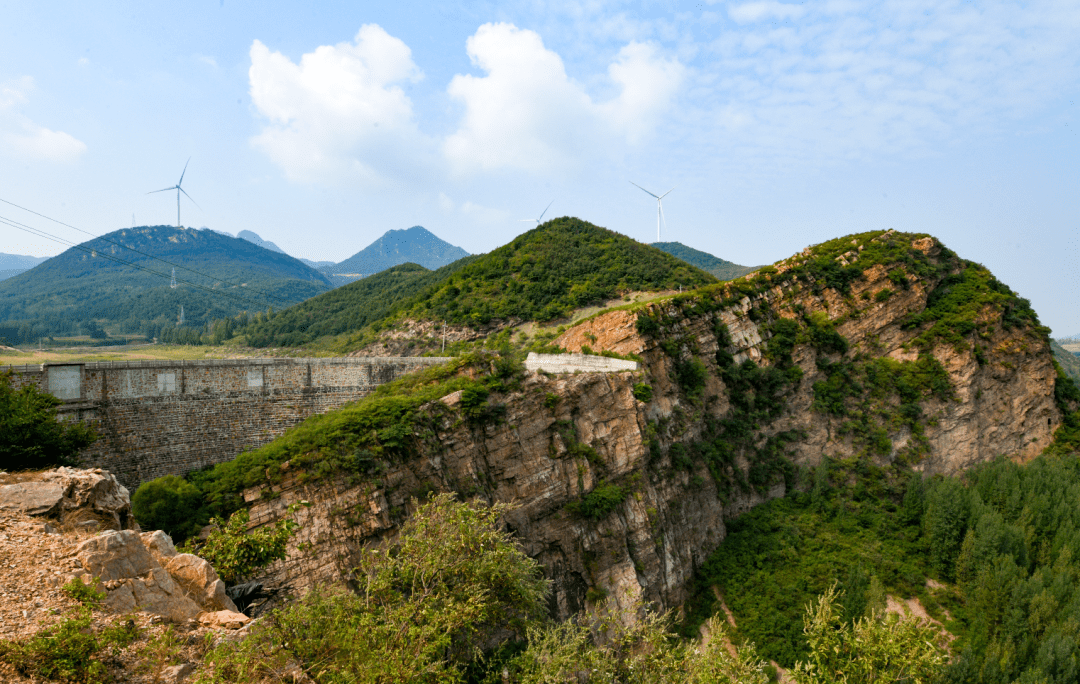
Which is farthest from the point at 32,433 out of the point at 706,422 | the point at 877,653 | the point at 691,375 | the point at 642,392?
the point at 706,422

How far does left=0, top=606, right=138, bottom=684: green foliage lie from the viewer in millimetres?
7102

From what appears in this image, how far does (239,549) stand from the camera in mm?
13406

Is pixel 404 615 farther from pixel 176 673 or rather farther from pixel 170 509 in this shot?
pixel 170 509

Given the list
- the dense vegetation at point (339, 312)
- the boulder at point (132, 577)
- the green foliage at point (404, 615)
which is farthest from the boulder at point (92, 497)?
the dense vegetation at point (339, 312)

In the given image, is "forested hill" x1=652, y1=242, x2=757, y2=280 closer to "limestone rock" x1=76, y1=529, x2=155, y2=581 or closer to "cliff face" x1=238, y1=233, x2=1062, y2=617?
"cliff face" x1=238, y1=233, x2=1062, y2=617

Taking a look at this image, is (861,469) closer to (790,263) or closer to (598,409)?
(790,263)

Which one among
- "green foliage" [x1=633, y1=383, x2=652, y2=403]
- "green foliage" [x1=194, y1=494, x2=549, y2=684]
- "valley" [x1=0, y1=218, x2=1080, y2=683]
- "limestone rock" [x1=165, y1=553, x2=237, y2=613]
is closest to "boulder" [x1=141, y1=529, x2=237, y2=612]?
"limestone rock" [x1=165, y1=553, x2=237, y2=613]

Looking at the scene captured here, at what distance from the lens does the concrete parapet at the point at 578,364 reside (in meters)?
28.4

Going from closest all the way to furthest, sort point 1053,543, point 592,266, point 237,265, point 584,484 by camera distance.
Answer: point 584,484 → point 1053,543 → point 592,266 → point 237,265

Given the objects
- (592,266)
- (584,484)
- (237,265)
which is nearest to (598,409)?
(584,484)

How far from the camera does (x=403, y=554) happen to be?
14055 millimetres

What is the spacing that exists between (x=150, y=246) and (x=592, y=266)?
20920 cm

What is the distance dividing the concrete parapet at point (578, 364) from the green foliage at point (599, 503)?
648 centimetres

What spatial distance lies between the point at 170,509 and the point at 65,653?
10.0 m
